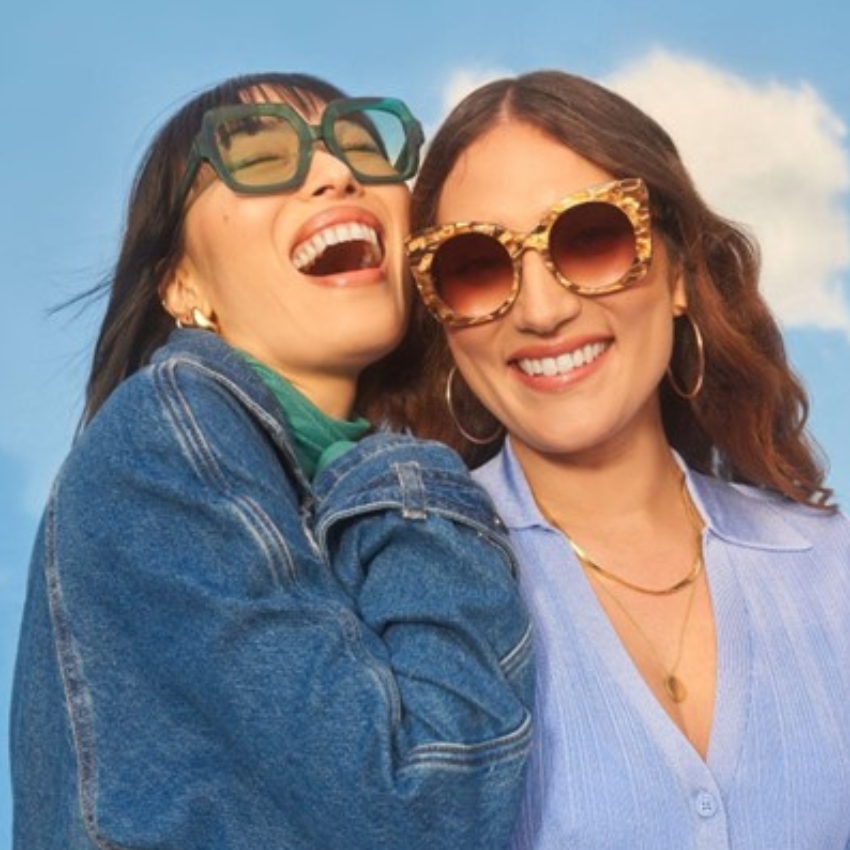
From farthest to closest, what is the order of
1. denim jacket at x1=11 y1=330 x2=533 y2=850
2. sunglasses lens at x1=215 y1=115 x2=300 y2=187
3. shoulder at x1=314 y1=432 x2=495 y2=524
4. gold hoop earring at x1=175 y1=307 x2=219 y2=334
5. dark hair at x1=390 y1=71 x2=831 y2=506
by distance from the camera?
gold hoop earring at x1=175 y1=307 x2=219 y2=334 < sunglasses lens at x1=215 y1=115 x2=300 y2=187 < dark hair at x1=390 y1=71 x2=831 y2=506 < shoulder at x1=314 y1=432 x2=495 y2=524 < denim jacket at x1=11 y1=330 x2=533 y2=850

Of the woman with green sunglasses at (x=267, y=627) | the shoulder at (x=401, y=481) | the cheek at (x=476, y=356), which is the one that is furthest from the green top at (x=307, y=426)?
the cheek at (x=476, y=356)

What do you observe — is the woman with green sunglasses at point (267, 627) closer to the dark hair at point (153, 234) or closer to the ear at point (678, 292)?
the dark hair at point (153, 234)

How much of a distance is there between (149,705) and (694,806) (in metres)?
0.88

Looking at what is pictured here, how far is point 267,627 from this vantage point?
227 centimetres

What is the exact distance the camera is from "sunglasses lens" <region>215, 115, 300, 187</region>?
298 centimetres

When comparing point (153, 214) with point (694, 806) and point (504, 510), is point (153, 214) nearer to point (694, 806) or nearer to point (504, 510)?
point (504, 510)

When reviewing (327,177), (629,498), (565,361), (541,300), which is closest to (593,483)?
(629,498)

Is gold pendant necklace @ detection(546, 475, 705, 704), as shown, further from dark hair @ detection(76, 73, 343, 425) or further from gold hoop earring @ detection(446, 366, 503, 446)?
dark hair @ detection(76, 73, 343, 425)

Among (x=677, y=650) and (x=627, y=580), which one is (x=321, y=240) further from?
(x=677, y=650)

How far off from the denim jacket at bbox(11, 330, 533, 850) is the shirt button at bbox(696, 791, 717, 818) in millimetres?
349

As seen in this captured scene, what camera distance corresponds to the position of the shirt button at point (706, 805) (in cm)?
252

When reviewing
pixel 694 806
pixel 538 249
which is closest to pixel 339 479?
pixel 538 249

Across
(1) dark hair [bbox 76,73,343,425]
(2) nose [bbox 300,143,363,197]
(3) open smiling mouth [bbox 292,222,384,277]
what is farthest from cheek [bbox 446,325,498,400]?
(1) dark hair [bbox 76,73,343,425]

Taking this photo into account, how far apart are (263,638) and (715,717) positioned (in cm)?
86
